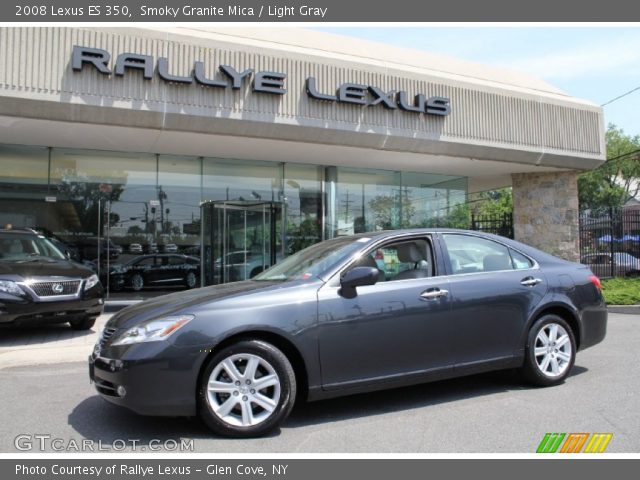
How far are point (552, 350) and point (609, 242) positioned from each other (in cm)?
1348

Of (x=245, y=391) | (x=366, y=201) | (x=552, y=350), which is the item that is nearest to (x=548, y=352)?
(x=552, y=350)

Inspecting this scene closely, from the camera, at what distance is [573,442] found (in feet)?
12.5

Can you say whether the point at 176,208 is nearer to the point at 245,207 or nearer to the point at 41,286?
the point at 245,207

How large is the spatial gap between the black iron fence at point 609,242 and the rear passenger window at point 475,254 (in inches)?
488

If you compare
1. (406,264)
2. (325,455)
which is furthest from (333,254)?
(325,455)

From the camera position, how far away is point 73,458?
357cm

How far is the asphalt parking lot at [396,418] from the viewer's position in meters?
3.82

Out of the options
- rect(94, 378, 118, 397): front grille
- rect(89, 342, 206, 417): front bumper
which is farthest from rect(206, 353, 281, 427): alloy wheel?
rect(94, 378, 118, 397): front grille

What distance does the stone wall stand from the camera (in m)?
14.9

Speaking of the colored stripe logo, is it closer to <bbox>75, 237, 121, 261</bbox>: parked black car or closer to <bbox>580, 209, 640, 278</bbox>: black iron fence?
<bbox>75, 237, 121, 261</bbox>: parked black car

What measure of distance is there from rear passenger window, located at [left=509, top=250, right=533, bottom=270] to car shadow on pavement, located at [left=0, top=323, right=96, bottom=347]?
6306 millimetres
